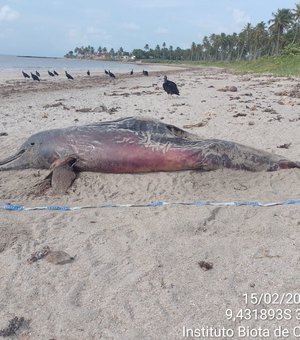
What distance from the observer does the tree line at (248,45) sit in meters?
76.4

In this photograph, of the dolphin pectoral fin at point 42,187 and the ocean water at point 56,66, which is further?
the ocean water at point 56,66

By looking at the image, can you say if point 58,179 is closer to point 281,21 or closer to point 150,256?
point 150,256

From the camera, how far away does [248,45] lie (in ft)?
344

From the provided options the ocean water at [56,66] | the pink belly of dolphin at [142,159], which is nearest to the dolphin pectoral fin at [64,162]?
the pink belly of dolphin at [142,159]

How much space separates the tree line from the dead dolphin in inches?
1500

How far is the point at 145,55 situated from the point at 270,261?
191 m

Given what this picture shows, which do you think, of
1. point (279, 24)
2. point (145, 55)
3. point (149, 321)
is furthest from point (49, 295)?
point (145, 55)

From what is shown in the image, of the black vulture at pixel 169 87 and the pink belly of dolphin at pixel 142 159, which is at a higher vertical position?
the pink belly of dolphin at pixel 142 159

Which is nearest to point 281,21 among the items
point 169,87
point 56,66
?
point 56,66

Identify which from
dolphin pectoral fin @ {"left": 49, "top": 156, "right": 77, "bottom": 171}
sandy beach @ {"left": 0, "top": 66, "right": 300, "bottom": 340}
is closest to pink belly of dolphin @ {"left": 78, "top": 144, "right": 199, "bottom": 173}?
sandy beach @ {"left": 0, "top": 66, "right": 300, "bottom": 340}

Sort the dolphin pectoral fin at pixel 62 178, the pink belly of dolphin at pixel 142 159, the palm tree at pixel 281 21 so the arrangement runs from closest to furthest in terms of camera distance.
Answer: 1. the dolphin pectoral fin at pixel 62 178
2. the pink belly of dolphin at pixel 142 159
3. the palm tree at pixel 281 21

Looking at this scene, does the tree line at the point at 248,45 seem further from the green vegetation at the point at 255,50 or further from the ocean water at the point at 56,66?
the ocean water at the point at 56,66

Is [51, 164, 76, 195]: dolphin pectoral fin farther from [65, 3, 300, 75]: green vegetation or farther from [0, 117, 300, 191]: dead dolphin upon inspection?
[65, 3, 300, 75]: green vegetation

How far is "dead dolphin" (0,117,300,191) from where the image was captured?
587 cm
